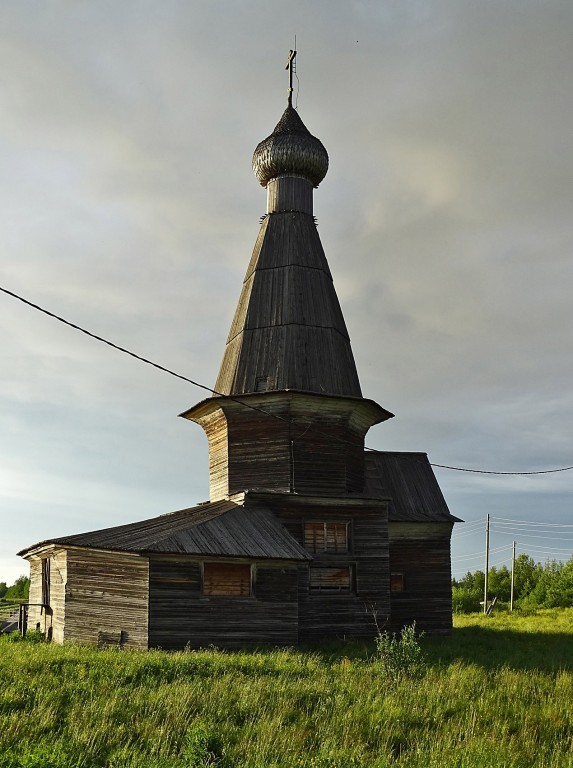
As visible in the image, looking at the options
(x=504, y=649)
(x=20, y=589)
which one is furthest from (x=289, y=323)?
(x=20, y=589)

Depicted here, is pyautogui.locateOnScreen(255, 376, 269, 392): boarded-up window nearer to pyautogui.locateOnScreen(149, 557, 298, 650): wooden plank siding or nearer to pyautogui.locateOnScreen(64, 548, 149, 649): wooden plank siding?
pyautogui.locateOnScreen(149, 557, 298, 650): wooden plank siding

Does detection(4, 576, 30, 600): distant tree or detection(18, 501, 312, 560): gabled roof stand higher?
detection(18, 501, 312, 560): gabled roof

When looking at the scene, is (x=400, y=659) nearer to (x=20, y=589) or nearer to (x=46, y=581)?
(x=46, y=581)

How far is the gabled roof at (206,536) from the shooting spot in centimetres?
1844

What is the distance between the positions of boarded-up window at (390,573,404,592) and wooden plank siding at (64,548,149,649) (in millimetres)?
10747

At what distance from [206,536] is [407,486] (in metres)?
11.1

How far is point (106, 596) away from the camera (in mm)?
18609

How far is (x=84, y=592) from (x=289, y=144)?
17.9 m

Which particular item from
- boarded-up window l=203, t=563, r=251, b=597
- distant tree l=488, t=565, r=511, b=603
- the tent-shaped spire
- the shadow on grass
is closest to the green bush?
the shadow on grass

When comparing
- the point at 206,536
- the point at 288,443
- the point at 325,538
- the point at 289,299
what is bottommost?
the point at 325,538

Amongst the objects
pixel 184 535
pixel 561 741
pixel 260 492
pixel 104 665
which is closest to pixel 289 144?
pixel 260 492

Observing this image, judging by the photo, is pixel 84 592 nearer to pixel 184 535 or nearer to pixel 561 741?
pixel 184 535

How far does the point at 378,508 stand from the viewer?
22672 mm

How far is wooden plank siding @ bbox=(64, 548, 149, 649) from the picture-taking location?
1819 centimetres
